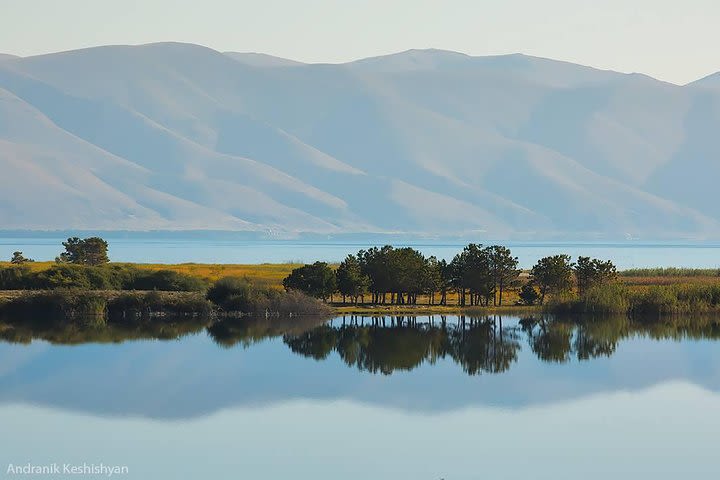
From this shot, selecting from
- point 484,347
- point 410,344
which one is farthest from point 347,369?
point 484,347

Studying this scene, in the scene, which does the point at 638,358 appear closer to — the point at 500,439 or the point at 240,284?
the point at 500,439

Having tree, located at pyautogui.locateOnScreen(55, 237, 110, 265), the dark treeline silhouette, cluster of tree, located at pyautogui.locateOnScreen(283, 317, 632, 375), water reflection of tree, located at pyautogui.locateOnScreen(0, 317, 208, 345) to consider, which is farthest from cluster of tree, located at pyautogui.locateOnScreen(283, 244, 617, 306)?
tree, located at pyautogui.locateOnScreen(55, 237, 110, 265)

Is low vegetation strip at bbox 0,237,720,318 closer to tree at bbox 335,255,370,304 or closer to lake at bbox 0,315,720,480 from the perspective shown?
tree at bbox 335,255,370,304

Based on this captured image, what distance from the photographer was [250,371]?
38906mm

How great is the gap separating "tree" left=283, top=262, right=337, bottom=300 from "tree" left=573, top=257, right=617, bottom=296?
10157mm

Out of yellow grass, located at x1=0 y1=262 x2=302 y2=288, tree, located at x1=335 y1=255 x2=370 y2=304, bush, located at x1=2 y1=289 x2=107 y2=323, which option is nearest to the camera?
bush, located at x1=2 y1=289 x2=107 y2=323

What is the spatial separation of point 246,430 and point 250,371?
9013 millimetres

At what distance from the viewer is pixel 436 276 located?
192 ft

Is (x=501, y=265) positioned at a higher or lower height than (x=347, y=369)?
higher

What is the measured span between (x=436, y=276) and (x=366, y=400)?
24.8 metres

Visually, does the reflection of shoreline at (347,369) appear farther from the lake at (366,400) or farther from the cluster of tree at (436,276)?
the cluster of tree at (436,276)

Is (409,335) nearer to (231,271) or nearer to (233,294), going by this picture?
(233,294)

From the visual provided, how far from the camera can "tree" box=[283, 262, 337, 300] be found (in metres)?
56.7

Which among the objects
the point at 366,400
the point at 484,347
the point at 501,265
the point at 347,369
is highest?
the point at 501,265
